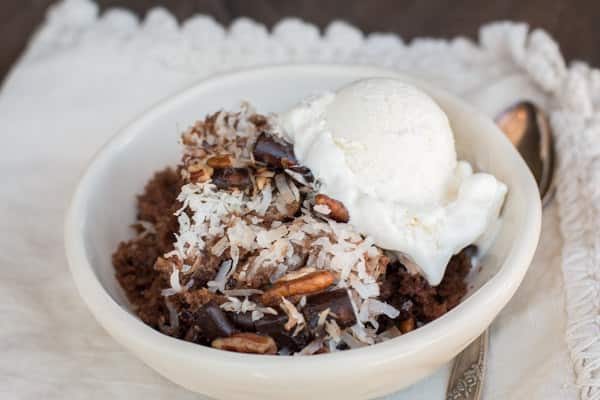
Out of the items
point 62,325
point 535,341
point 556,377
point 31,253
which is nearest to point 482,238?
point 535,341

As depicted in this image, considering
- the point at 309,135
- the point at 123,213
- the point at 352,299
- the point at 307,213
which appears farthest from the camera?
the point at 123,213

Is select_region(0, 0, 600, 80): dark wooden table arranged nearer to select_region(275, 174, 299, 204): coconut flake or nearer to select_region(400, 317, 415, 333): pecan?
select_region(275, 174, 299, 204): coconut flake

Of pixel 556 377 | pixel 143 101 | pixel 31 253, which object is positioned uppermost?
pixel 556 377

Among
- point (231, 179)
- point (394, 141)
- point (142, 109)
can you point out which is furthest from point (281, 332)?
point (142, 109)

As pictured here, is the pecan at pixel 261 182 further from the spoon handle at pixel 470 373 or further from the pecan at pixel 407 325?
the spoon handle at pixel 470 373

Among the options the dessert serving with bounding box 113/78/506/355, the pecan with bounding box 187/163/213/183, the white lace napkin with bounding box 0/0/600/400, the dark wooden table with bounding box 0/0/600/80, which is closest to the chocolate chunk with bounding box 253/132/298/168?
the dessert serving with bounding box 113/78/506/355

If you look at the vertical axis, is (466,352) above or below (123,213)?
above

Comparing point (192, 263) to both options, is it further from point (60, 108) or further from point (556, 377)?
point (60, 108)
